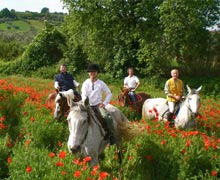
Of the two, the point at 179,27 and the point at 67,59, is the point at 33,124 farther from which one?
the point at 67,59

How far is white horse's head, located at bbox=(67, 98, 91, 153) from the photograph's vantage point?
22.7ft

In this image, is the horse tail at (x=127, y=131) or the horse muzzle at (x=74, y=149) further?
the horse tail at (x=127, y=131)

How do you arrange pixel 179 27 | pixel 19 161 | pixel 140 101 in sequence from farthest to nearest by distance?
pixel 179 27 < pixel 140 101 < pixel 19 161

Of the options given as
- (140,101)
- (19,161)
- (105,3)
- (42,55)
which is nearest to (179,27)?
(105,3)

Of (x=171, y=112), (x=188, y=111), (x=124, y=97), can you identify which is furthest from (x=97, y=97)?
(x=124, y=97)

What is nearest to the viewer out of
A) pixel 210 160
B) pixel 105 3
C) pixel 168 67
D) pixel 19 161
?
pixel 19 161

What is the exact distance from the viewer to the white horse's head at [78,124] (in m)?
6.93

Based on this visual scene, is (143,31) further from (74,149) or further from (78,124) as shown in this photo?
(74,149)

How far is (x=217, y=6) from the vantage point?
28.6 meters

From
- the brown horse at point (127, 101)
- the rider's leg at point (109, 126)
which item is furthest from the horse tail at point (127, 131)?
the brown horse at point (127, 101)

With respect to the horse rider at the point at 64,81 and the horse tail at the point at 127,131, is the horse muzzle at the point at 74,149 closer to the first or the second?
the horse tail at the point at 127,131

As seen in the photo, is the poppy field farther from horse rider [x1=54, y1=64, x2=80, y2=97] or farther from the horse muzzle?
horse rider [x1=54, y1=64, x2=80, y2=97]

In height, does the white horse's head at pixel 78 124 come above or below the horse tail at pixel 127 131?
above

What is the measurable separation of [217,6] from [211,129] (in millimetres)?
19804
